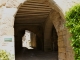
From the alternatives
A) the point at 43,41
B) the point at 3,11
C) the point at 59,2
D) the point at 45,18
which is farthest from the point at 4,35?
the point at 43,41

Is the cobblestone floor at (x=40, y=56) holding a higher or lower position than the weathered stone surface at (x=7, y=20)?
lower

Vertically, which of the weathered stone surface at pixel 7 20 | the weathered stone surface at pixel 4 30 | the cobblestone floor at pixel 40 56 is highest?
the weathered stone surface at pixel 7 20

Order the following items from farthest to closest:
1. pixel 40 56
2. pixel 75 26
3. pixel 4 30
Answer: pixel 40 56, pixel 4 30, pixel 75 26

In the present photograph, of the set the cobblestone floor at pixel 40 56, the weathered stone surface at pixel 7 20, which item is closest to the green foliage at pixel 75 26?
the weathered stone surface at pixel 7 20

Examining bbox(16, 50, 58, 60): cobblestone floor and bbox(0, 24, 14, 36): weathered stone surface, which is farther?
bbox(16, 50, 58, 60): cobblestone floor

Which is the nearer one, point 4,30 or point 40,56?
point 4,30

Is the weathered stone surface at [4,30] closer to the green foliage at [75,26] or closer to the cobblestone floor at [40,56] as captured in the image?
the green foliage at [75,26]

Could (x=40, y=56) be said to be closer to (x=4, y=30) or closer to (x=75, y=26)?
(x=4, y=30)

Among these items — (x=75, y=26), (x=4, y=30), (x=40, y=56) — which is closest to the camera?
(x=75, y=26)

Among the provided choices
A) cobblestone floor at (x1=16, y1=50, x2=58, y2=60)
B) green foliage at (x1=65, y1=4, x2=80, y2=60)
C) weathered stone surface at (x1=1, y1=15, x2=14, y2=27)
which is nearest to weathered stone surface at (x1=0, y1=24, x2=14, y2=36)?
weathered stone surface at (x1=1, y1=15, x2=14, y2=27)

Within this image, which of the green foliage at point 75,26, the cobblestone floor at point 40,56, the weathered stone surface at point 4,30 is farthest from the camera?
the cobblestone floor at point 40,56

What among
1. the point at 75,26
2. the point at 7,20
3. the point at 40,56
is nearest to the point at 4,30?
the point at 7,20

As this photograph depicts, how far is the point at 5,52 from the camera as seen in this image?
420 cm

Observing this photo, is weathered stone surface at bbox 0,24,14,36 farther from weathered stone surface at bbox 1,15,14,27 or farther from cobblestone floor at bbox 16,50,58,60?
cobblestone floor at bbox 16,50,58,60
